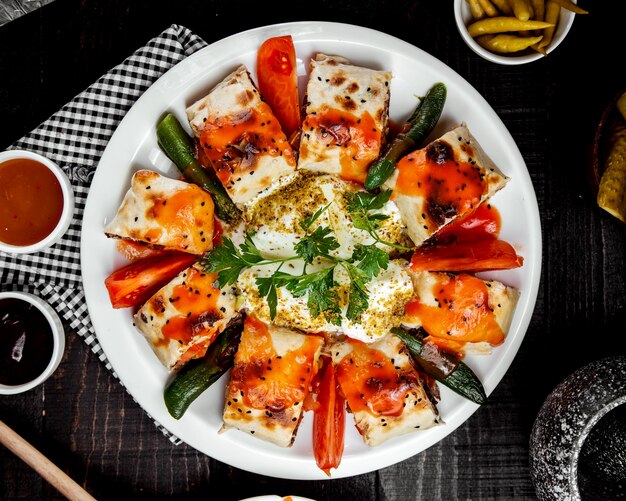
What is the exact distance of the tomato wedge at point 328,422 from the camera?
3930 millimetres

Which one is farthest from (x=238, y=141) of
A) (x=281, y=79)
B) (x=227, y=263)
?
(x=227, y=263)

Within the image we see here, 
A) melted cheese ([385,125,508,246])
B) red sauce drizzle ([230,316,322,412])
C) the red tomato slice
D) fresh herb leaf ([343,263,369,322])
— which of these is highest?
melted cheese ([385,125,508,246])

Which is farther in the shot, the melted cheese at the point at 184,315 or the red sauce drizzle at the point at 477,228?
the red sauce drizzle at the point at 477,228

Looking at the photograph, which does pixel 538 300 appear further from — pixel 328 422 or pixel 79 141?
pixel 79 141

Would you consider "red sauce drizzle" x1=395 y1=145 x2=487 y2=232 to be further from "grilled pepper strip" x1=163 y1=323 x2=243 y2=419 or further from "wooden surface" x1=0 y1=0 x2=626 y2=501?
"grilled pepper strip" x1=163 y1=323 x2=243 y2=419

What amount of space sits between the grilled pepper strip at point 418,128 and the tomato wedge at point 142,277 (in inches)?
50.0

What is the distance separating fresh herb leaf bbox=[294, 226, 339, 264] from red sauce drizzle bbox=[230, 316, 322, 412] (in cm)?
57

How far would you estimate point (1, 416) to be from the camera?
172 inches

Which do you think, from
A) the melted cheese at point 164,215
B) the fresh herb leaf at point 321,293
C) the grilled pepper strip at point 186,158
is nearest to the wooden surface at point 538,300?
the grilled pepper strip at point 186,158

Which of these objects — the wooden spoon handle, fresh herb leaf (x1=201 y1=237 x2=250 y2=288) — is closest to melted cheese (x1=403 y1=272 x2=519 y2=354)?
fresh herb leaf (x1=201 y1=237 x2=250 y2=288)

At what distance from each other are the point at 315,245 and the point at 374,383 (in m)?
0.92

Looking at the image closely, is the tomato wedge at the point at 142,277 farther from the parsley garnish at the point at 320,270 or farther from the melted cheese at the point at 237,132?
the melted cheese at the point at 237,132

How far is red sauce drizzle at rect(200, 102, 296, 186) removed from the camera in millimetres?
3699

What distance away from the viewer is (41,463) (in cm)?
421
